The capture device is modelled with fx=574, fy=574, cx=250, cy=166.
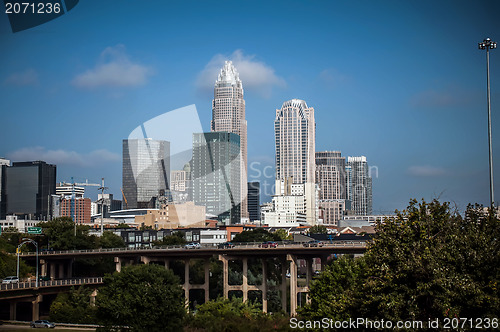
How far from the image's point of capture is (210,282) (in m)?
127

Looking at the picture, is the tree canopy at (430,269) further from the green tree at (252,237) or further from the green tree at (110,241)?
the green tree at (252,237)

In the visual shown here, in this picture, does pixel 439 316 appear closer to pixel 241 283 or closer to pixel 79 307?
pixel 79 307

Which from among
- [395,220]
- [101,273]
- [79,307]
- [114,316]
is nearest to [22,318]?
[79,307]

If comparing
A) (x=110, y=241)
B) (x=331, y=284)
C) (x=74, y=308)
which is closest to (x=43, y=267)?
(x=110, y=241)

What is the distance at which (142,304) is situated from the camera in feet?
218

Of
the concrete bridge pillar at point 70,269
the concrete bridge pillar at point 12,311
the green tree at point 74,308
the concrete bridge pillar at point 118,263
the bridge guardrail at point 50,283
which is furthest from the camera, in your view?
the concrete bridge pillar at point 70,269

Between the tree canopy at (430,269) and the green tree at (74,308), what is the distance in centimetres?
5514

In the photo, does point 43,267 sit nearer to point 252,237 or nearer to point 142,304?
point 252,237

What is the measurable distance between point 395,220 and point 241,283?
81689 mm

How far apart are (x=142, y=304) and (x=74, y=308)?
36.1 meters

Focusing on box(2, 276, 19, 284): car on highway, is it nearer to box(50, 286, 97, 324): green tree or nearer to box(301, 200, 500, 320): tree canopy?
box(50, 286, 97, 324): green tree

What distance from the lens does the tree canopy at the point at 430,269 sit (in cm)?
3975

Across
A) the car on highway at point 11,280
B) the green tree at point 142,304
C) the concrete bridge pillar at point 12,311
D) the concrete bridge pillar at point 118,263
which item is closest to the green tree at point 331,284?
the green tree at point 142,304

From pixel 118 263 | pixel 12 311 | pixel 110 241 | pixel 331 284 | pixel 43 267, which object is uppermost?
pixel 331 284
